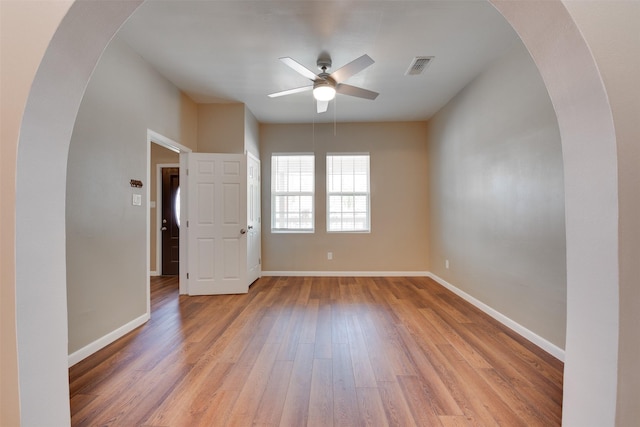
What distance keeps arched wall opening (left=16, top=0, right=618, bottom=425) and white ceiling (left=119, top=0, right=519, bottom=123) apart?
1383 millimetres

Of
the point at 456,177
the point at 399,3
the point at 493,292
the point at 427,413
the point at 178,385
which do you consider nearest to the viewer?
the point at 427,413

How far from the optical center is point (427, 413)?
5.14 feet

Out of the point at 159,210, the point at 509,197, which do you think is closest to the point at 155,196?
the point at 159,210

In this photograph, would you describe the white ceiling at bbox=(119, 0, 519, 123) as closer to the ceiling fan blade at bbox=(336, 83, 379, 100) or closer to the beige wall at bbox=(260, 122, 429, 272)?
the ceiling fan blade at bbox=(336, 83, 379, 100)

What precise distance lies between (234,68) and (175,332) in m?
2.92

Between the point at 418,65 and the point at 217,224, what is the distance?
3.32m

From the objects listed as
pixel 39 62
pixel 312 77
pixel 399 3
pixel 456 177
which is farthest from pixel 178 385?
pixel 456 177

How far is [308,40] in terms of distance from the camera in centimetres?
263

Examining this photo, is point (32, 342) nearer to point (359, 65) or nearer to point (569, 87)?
point (569, 87)

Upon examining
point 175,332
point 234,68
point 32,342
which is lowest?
point 175,332

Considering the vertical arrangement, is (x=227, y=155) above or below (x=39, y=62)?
above

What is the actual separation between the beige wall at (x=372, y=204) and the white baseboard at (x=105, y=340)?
2.49 meters

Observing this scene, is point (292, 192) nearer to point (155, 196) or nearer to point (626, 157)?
point (155, 196)

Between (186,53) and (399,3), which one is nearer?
(399,3)
